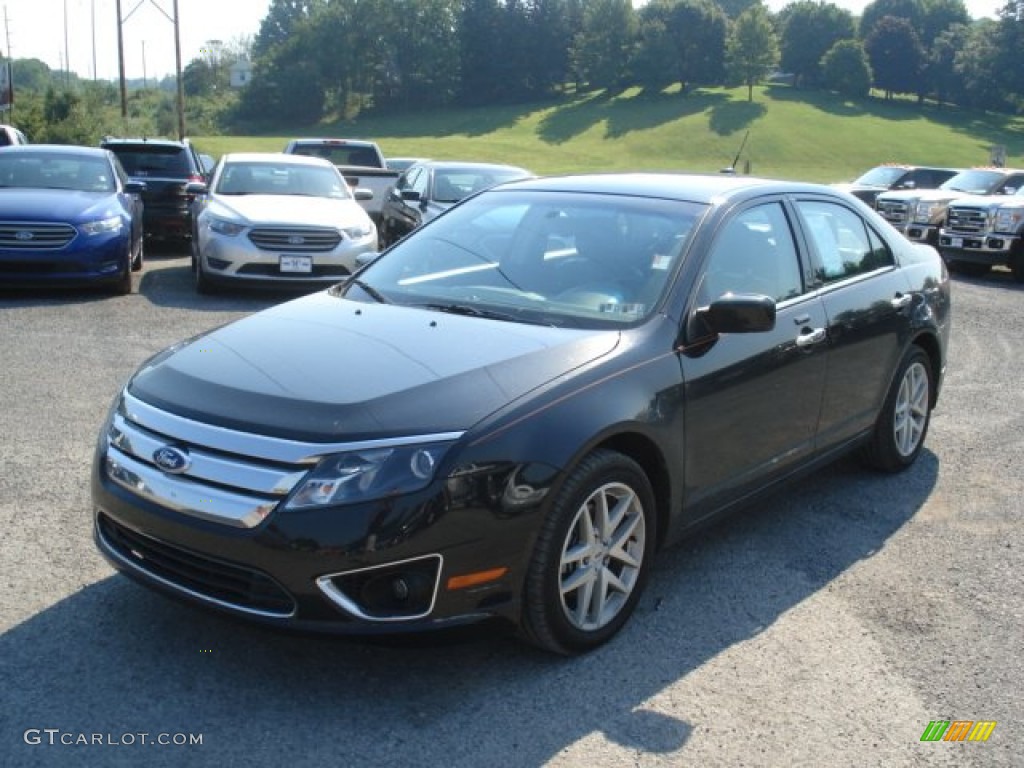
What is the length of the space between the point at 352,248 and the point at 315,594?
8.52 metres

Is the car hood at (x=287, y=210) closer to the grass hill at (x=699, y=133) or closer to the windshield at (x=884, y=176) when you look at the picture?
the windshield at (x=884, y=176)

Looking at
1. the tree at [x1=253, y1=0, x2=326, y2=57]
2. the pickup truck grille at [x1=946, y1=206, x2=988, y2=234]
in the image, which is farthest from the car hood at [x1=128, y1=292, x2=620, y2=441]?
the tree at [x1=253, y1=0, x2=326, y2=57]

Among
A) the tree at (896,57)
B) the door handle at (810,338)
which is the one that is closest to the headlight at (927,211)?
the door handle at (810,338)

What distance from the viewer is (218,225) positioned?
1127 cm

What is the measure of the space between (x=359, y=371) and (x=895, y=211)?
58.7 ft

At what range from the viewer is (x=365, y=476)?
322 centimetres

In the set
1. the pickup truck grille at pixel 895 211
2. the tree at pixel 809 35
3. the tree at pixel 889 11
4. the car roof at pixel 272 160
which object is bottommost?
the pickup truck grille at pixel 895 211

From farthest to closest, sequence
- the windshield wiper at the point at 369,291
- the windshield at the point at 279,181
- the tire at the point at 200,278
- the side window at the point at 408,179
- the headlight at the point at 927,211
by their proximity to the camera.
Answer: the headlight at the point at 927,211 < the side window at the point at 408,179 < the windshield at the point at 279,181 < the tire at the point at 200,278 < the windshield wiper at the point at 369,291

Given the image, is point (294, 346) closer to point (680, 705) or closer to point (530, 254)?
point (530, 254)

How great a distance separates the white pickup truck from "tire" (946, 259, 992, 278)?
9440 mm

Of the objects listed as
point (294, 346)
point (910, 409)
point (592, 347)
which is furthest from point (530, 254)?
point (910, 409)

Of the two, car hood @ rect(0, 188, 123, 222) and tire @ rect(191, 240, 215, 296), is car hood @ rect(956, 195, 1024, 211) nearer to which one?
tire @ rect(191, 240, 215, 296)

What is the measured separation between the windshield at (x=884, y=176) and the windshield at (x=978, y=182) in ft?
10.6

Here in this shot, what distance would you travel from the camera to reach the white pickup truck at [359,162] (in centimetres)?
1800
